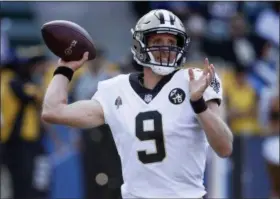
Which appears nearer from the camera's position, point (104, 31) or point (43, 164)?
point (43, 164)

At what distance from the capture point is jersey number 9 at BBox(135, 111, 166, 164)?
5.10 meters

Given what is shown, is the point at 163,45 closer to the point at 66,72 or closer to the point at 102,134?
the point at 66,72

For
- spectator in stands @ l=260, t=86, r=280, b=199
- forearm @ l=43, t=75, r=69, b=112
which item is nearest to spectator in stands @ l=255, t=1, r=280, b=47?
spectator in stands @ l=260, t=86, r=280, b=199

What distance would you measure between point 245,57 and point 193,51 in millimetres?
779

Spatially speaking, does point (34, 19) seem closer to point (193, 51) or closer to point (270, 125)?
point (193, 51)

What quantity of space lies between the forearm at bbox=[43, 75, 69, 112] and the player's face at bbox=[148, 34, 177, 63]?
50cm

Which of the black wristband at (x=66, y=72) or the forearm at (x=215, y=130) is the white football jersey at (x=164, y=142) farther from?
the black wristband at (x=66, y=72)

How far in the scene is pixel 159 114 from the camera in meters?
5.13

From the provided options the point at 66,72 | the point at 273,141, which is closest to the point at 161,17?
the point at 66,72

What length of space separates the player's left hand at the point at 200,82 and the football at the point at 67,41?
687 mm

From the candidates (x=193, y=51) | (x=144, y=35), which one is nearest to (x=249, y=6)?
(x=193, y=51)

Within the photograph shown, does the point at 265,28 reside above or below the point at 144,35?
above

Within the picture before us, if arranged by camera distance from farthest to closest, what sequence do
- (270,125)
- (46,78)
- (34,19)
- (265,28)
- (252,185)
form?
1. (34,19)
2. (265,28)
3. (46,78)
4. (252,185)
5. (270,125)

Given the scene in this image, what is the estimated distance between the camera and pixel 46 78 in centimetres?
1172
